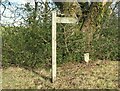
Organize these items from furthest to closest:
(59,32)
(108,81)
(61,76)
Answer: (59,32), (61,76), (108,81)

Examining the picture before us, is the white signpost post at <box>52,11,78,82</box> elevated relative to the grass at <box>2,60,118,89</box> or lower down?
elevated

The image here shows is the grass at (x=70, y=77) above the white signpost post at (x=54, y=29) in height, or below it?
below

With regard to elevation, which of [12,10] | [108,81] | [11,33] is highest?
[12,10]

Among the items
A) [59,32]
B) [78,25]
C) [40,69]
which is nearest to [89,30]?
[78,25]

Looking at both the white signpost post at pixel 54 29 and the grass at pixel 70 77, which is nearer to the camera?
the grass at pixel 70 77

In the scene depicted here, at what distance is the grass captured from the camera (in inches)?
331

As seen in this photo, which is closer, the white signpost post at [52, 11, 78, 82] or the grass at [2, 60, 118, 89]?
the grass at [2, 60, 118, 89]

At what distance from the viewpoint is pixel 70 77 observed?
8.91 meters

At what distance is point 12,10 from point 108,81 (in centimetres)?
407

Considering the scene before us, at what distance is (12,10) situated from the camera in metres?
10.4

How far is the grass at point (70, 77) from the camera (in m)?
8.41

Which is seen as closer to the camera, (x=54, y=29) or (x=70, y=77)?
(x=54, y=29)

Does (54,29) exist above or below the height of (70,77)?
above

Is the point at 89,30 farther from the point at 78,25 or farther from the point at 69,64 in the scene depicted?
the point at 69,64
